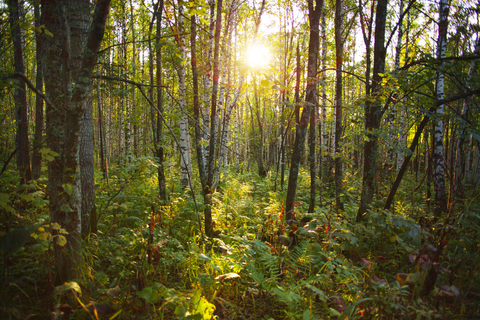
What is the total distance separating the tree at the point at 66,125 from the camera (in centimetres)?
204

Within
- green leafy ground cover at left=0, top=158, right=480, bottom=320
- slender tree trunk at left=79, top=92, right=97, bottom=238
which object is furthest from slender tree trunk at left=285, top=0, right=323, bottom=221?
slender tree trunk at left=79, top=92, right=97, bottom=238

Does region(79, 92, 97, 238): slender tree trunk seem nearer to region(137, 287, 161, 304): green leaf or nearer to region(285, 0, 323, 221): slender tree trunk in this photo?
region(137, 287, 161, 304): green leaf

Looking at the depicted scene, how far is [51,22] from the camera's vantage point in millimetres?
2408

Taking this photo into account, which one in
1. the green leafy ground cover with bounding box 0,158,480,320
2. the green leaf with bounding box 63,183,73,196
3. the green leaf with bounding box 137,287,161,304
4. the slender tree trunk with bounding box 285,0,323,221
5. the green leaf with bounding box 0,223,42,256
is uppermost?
the slender tree trunk with bounding box 285,0,323,221

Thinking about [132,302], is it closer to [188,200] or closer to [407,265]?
[407,265]

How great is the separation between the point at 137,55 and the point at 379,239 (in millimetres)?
19426

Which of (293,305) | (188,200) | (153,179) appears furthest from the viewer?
(153,179)

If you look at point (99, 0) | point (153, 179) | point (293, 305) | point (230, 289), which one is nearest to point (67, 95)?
point (99, 0)

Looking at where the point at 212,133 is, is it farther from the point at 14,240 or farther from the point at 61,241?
the point at 14,240

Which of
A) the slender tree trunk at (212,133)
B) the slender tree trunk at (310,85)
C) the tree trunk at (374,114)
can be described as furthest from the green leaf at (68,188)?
the tree trunk at (374,114)

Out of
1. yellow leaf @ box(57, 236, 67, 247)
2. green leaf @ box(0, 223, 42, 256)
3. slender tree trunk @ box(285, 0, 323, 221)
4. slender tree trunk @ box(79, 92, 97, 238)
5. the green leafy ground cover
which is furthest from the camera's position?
slender tree trunk @ box(285, 0, 323, 221)

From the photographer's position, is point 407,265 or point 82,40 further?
point 407,265

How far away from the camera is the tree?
2.04 m

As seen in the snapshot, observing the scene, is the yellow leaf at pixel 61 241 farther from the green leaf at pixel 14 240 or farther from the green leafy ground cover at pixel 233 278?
the green leaf at pixel 14 240
